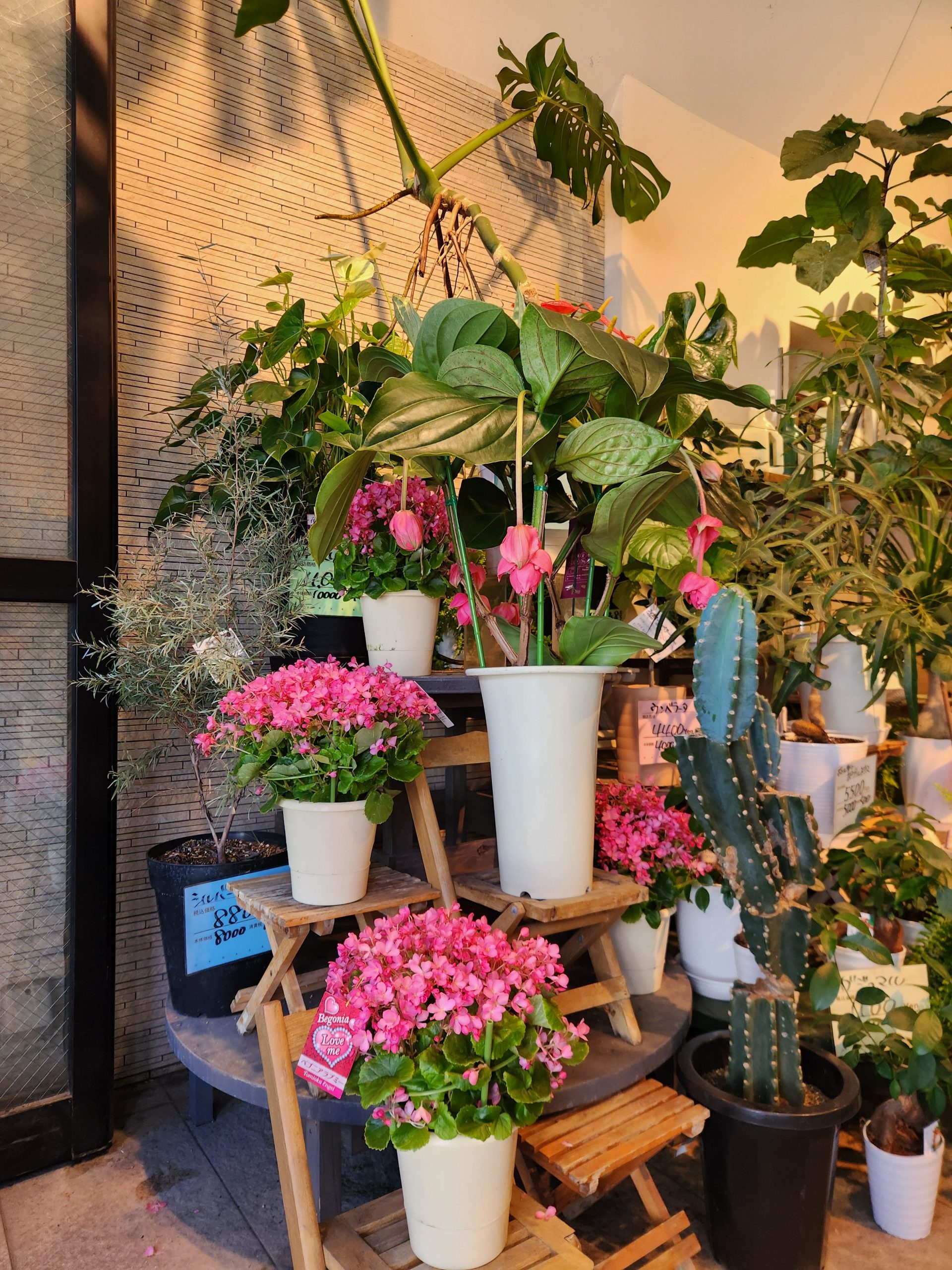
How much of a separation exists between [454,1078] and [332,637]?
881mm

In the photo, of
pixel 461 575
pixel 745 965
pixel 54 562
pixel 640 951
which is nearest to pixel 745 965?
pixel 745 965

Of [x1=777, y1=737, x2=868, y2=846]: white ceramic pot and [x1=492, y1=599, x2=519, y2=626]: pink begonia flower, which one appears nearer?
[x1=492, y1=599, x2=519, y2=626]: pink begonia flower

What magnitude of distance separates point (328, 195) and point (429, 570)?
113cm

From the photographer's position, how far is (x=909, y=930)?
71.2 inches

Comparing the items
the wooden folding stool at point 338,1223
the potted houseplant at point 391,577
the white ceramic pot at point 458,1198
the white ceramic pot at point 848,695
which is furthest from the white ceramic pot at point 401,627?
the white ceramic pot at point 848,695

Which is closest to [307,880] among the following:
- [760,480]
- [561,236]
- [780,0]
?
[760,480]

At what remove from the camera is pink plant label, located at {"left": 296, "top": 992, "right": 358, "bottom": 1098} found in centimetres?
102

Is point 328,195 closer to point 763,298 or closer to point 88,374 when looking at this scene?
point 88,374

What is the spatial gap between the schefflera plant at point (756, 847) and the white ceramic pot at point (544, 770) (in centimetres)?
16

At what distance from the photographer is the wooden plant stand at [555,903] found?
122cm

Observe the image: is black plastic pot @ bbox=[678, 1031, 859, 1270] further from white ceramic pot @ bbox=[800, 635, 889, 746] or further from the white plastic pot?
white ceramic pot @ bbox=[800, 635, 889, 746]

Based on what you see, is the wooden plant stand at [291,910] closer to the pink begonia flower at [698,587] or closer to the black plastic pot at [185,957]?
the black plastic pot at [185,957]

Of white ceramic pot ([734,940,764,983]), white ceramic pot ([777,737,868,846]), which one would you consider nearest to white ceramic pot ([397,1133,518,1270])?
white ceramic pot ([734,940,764,983])

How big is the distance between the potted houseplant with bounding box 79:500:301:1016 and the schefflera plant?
0.79m
